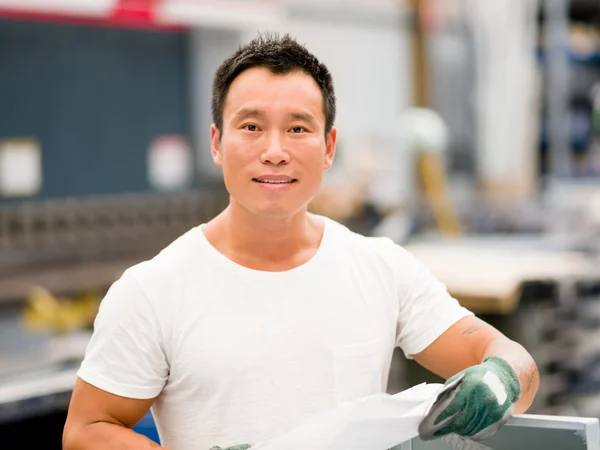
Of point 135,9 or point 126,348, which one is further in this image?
point 135,9

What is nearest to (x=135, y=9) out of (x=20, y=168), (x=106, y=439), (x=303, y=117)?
(x=20, y=168)

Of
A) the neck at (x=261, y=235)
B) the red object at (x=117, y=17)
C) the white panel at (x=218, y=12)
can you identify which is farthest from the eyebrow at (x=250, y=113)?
the white panel at (x=218, y=12)

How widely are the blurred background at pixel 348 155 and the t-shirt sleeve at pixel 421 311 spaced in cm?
70

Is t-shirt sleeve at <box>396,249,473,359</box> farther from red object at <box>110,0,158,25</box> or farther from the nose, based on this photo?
red object at <box>110,0,158,25</box>

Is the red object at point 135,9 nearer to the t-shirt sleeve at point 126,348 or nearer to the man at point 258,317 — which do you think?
the man at point 258,317

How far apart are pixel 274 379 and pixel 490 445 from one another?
0.35 metres

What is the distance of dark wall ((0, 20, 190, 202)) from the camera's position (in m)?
5.07

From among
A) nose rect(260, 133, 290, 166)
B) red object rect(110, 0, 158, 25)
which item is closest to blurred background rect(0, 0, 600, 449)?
red object rect(110, 0, 158, 25)

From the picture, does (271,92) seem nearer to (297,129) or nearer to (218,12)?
(297,129)

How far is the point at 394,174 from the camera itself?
311 inches

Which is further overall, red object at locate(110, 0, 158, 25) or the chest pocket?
red object at locate(110, 0, 158, 25)

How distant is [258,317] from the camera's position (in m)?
1.41

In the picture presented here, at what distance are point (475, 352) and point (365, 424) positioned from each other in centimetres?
34

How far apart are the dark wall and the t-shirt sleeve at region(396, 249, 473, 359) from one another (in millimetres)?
3970
